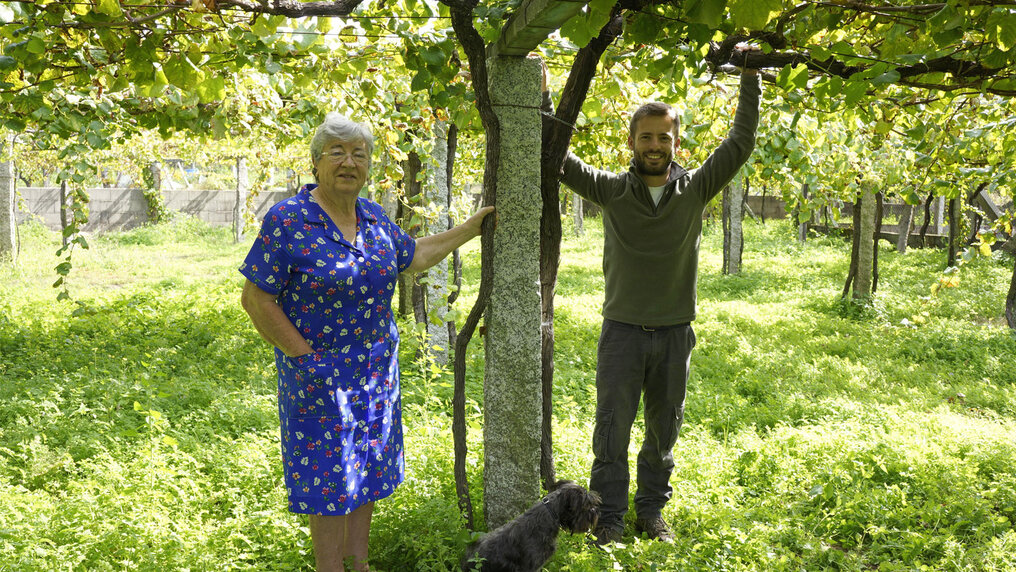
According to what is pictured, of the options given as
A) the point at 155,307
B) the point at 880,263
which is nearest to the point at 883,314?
the point at 880,263

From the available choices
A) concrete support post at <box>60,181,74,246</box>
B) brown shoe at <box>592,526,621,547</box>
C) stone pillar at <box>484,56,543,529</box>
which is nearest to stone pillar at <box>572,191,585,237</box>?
concrete support post at <box>60,181,74,246</box>

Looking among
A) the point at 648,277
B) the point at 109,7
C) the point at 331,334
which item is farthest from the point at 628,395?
the point at 109,7

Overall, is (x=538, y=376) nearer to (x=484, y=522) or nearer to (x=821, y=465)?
(x=484, y=522)

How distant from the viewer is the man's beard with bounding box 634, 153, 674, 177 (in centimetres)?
358

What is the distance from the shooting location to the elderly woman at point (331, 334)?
2.72m

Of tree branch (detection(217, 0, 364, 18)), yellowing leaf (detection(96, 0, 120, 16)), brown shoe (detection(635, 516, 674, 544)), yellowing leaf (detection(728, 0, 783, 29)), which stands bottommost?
brown shoe (detection(635, 516, 674, 544))

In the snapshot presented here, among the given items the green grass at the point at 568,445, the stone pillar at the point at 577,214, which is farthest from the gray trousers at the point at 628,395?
the stone pillar at the point at 577,214

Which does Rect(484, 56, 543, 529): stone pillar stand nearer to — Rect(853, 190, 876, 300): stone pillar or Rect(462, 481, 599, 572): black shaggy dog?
Rect(462, 481, 599, 572): black shaggy dog

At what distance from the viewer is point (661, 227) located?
3549mm

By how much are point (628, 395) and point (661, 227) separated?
89 cm

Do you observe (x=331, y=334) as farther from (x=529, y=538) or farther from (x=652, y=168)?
(x=652, y=168)

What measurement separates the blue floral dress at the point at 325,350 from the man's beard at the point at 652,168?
4.91ft

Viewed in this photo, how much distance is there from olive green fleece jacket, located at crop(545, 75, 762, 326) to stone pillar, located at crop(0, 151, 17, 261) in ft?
47.1

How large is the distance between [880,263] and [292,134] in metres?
14.7
